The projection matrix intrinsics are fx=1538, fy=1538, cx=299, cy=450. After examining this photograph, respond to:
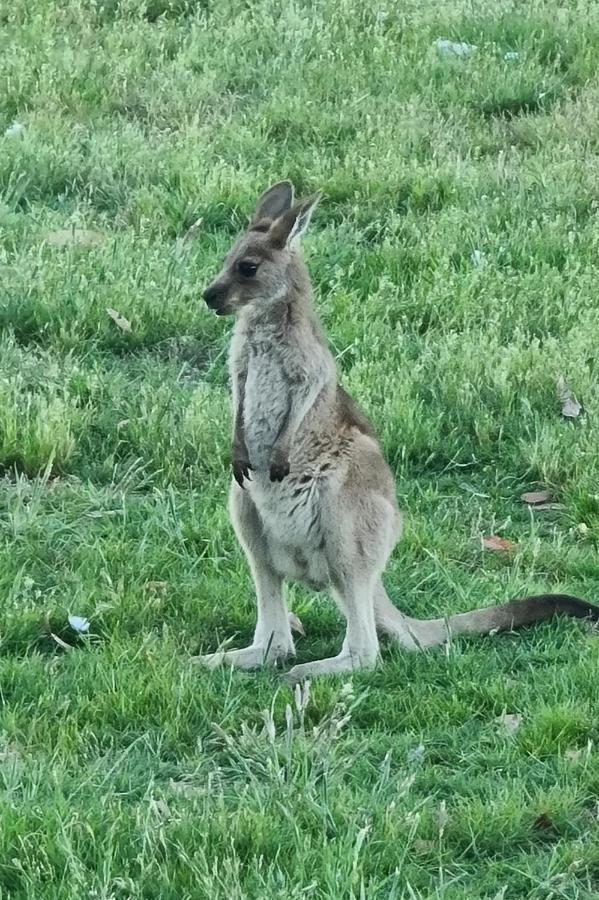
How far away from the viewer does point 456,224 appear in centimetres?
739

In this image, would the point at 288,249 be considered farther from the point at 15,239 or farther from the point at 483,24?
the point at 483,24

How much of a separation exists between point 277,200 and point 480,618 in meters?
1.46

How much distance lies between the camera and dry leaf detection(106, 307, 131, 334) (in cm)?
648

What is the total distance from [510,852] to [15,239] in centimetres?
443

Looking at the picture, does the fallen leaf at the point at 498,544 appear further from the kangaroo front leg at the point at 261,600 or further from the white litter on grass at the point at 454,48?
the white litter on grass at the point at 454,48

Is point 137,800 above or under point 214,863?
under

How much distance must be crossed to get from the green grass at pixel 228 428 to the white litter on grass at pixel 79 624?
0.15 feet

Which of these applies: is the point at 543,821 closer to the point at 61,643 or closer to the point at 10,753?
the point at 10,753

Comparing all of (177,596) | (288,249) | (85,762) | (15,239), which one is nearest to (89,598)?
(177,596)

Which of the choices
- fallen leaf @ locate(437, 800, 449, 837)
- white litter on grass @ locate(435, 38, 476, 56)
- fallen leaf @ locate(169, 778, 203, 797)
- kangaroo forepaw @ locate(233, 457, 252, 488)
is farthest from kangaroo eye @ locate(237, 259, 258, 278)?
white litter on grass @ locate(435, 38, 476, 56)

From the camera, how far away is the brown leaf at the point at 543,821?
3.63 meters

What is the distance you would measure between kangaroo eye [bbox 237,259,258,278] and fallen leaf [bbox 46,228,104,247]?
8.51ft

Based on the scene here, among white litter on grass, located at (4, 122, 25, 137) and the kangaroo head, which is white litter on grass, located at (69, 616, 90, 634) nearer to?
the kangaroo head

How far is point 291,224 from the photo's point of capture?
4684mm
